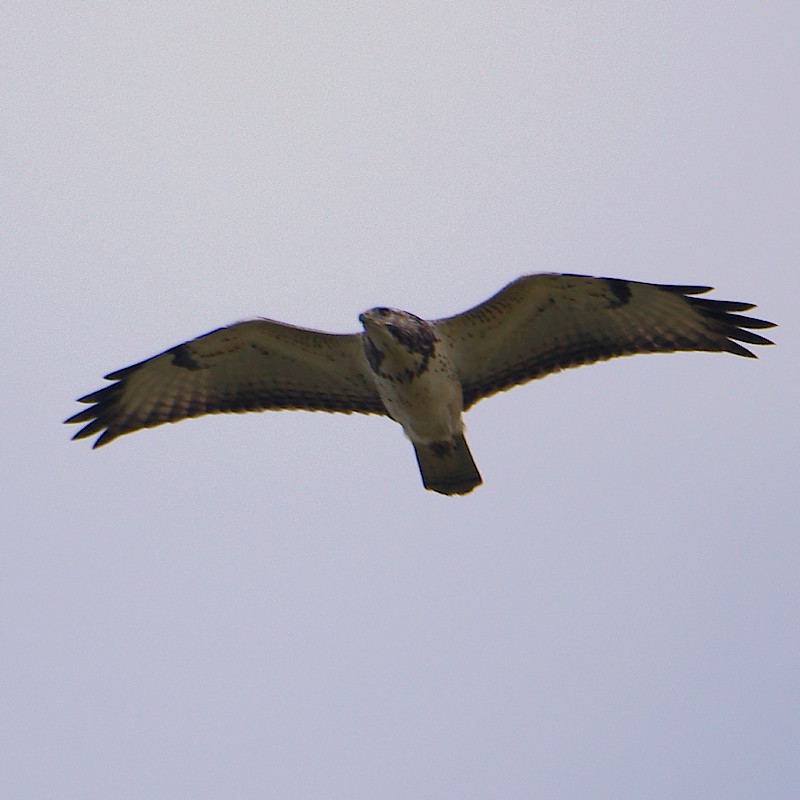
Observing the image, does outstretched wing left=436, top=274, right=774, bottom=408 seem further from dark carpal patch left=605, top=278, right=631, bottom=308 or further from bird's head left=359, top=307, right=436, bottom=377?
bird's head left=359, top=307, right=436, bottom=377

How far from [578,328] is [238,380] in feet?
8.14

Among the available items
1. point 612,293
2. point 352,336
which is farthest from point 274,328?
point 612,293

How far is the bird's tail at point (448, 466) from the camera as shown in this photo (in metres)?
8.63

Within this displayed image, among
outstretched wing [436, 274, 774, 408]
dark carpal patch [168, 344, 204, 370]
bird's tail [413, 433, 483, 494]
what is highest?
dark carpal patch [168, 344, 204, 370]

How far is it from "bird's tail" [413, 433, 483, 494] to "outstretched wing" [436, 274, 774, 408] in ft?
1.31

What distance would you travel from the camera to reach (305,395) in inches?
361

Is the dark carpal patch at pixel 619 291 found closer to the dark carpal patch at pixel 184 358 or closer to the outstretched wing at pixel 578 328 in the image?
the outstretched wing at pixel 578 328

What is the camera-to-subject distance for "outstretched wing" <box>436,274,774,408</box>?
28.2 ft

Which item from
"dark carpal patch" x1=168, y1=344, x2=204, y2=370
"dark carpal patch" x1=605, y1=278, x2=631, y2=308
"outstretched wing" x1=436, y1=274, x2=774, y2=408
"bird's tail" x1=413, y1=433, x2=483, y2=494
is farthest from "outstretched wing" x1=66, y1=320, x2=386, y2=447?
"dark carpal patch" x1=605, y1=278, x2=631, y2=308

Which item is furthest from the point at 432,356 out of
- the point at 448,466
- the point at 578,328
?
the point at 578,328

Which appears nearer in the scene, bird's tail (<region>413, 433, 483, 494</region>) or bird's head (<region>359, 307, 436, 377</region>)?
bird's head (<region>359, 307, 436, 377</region>)

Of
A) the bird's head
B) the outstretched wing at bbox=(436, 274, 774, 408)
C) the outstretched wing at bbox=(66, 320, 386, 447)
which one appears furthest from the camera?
the outstretched wing at bbox=(66, 320, 386, 447)

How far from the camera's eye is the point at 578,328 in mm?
8805

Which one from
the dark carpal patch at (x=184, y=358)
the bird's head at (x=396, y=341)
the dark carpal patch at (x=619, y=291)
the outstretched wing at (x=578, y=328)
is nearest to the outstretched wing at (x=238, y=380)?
the dark carpal patch at (x=184, y=358)
